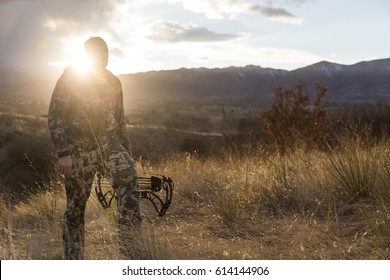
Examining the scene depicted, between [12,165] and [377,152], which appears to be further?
[12,165]

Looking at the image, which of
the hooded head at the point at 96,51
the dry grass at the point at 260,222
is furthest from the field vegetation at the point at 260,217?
the hooded head at the point at 96,51

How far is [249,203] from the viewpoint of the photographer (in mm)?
5215

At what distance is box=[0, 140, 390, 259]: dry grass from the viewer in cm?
360

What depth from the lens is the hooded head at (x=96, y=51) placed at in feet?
Answer: 12.2

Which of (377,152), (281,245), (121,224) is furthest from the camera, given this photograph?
(377,152)

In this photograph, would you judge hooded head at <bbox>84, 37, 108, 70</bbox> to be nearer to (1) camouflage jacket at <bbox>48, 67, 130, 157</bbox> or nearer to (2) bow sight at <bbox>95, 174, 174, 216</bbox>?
(1) camouflage jacket at <bbox>48, 67, 130, 157</bbox>

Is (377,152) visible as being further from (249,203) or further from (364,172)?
(249,203)

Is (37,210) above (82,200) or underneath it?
underneath

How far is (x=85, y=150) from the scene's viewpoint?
141 inches

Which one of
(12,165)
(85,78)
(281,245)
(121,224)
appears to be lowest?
A: (12,165)

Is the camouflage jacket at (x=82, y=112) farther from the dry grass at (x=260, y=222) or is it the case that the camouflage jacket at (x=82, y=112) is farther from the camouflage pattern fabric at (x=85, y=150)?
the dry grass at (x=260, y=222)

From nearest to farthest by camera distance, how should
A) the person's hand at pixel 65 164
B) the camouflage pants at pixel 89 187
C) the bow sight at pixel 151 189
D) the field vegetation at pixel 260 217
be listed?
the person's hand at pixel 65 164
the camouflage pants at pixel 89 187
the field vegetation at pixel 260 217
the bow sight at pixel 151 189
